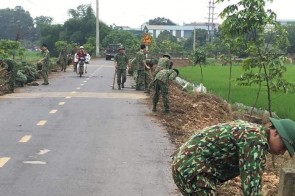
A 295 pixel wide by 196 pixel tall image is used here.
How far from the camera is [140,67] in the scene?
1981 centimetres

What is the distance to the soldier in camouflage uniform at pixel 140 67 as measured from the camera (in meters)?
19.5

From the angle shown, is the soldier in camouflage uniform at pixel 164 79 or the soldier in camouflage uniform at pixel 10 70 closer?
the soldier in camouflage uniform at pixel 164 79

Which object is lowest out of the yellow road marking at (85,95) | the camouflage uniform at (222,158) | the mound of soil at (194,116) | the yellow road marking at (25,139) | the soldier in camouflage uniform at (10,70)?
the yellow road marking at (85,95)

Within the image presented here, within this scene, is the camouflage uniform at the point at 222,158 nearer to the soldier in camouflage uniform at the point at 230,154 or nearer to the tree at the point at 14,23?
the soldier in camouflage uniform at the point at 230,154

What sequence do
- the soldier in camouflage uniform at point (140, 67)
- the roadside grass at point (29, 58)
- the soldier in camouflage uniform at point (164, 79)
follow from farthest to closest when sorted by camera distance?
the roadside grass at point (29, 58) < the soldier in camouflage uniform at point (140, 67) < the soldier in camouflage uniform at point (164, 79)

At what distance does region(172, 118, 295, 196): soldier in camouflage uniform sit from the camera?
280 centimetres

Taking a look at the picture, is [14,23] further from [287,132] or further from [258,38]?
[287,132]

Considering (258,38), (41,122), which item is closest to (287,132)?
(258,38)

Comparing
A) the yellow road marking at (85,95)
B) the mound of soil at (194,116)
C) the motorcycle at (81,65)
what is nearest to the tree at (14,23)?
the motorcycle at (81,65)

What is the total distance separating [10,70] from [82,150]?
10.7 meters

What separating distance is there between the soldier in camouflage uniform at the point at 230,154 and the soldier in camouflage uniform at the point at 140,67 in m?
16.4

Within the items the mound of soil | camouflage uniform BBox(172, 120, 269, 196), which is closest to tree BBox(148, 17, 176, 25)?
the mound of soil

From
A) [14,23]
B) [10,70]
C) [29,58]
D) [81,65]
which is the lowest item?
[29,58]

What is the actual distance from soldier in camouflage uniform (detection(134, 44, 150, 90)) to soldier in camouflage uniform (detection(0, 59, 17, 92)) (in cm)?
463
